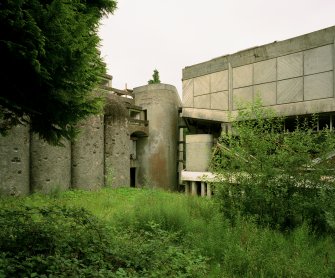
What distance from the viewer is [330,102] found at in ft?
49.3

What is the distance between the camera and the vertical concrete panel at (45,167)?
1300 cm

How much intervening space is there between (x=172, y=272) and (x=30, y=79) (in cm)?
388

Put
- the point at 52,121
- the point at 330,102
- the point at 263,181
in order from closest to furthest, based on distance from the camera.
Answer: the point at 52,121
the point at 263,181
the point at 330,102

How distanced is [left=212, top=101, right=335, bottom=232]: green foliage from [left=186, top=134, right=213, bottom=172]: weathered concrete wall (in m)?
8.47

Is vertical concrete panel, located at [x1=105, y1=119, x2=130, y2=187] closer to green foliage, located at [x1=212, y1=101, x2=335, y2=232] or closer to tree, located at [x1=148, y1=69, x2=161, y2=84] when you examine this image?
green foliage, located at [x1=212, y1=101, x2=335, y2=232]

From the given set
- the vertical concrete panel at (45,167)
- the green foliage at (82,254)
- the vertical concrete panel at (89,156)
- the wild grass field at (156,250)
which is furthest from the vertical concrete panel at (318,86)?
the green foliage at (82,254)

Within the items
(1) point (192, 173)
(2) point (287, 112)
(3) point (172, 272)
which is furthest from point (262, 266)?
(2) point (287, 112)

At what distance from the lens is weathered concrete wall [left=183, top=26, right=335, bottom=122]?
1527 centimetres

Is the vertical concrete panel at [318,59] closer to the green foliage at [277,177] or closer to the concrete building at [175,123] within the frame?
the concrete building at [175,123]

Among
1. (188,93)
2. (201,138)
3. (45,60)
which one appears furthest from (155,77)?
(45,60)

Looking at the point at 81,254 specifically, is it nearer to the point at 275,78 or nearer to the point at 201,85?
the point at 275,78

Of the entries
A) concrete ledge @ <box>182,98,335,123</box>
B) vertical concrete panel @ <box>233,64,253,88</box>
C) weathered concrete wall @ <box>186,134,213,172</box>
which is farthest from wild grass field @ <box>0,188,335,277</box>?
vertical concrete panel @ <box>233,64,253,88</box>

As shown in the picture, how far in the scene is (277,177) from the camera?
7777 millimetres

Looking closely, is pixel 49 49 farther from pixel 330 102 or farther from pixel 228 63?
pixel 228 63
